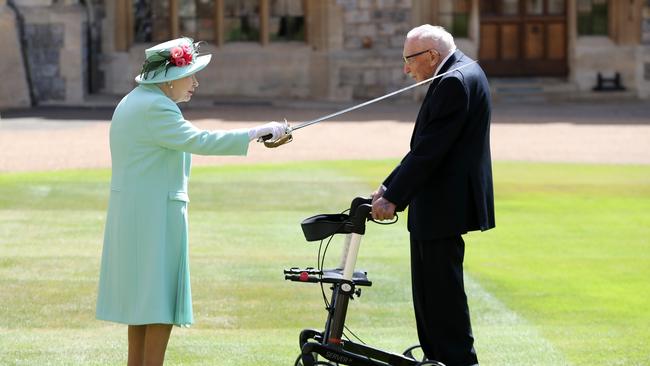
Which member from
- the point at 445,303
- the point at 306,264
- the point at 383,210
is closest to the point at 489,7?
the point at 306,264

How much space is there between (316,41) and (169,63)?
72.7 ft

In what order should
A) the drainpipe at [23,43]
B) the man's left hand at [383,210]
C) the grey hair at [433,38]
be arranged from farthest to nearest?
the drainpipe at [23,43] → the grey hair at [433,38] → the man's left hand at [383,210]

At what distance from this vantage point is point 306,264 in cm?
1016

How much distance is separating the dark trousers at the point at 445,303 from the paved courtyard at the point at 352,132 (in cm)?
1147

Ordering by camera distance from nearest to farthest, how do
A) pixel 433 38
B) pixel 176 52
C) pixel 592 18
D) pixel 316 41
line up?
pixel 176 52 → pixel 433 38 → pixel 316 41 → pixel 592 18

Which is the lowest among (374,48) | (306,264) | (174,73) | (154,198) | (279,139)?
(306,264)

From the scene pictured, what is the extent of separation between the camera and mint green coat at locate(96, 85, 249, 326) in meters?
5.72

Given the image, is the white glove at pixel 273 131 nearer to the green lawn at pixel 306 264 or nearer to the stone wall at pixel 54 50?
the green lawn at pixel 306 264

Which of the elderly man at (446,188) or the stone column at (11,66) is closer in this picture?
the elderly man at (446,188)

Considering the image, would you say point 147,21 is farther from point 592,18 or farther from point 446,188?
point 446,188

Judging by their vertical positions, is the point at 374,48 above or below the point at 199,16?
below

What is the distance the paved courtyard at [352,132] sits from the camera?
59.2 ft

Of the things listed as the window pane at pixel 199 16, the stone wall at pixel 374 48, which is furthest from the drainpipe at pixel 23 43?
the stone wall at pixel 374 48

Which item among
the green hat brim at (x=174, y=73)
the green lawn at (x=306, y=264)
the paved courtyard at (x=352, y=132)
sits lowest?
the paved courtyard at (x=352, y=132)
